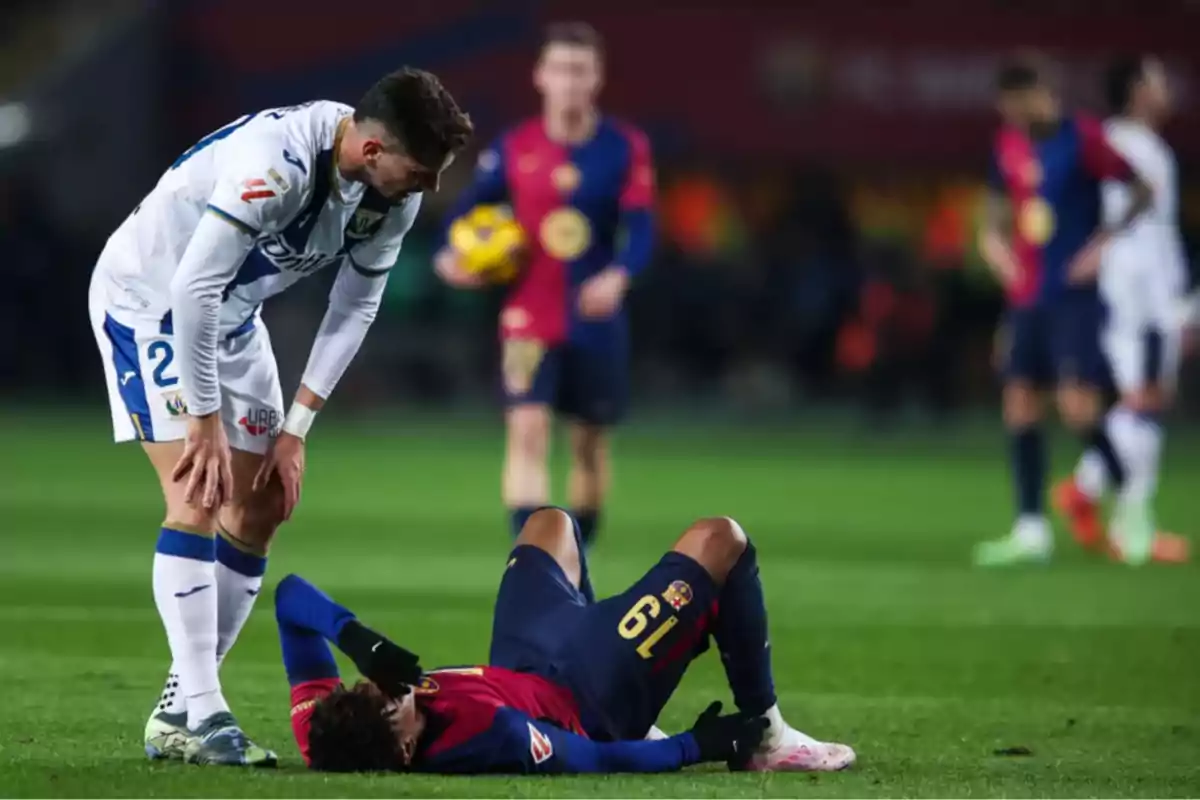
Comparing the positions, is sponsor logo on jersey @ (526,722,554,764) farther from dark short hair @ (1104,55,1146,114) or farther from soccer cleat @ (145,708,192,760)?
dark short hair @ (1104,55,1146,114)

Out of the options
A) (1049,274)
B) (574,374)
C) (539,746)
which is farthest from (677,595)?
(1049,274)

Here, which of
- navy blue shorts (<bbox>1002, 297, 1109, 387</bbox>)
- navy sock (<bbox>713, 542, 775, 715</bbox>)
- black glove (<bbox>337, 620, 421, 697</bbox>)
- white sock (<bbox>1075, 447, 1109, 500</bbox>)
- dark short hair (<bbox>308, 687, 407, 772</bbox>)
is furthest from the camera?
white sock (<bbox>1075, 447, 1109, 500</bbox>)

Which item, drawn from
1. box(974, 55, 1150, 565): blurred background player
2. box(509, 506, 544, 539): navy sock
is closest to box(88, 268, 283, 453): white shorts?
box(509, 506, 544, 539): navy sock

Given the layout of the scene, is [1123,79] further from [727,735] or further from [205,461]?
[205,461]

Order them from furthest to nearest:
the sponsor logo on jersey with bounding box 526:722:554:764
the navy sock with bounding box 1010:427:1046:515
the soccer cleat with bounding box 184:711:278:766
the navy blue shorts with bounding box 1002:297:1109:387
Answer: the navy blue shorts with bounding box 1002:297:1109:387
the navy sock with bounding box 1010:427:1046:515
the soccer cleat with bounding box 184:711:278:766
the sponsor logo on jersey with bounding box 526:722:554:764

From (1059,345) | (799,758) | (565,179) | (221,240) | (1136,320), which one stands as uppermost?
(565,179)

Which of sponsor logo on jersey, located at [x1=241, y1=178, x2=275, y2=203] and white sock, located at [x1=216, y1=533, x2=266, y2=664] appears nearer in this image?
sponsor logo on jersey, located at [x1=241, y1=178, x2=275, y2=203]

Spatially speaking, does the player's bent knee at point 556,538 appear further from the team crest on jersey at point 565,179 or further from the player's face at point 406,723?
the team crest on jersey at point 565,179

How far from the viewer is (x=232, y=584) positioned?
6688 millimetres

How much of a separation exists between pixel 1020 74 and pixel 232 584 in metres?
6.92

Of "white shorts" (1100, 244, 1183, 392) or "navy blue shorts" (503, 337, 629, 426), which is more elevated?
"white shorts" (1100, 244, 1183, 392)

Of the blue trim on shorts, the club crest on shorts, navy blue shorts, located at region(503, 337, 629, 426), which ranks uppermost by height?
navy blue shorts, located at region(503, 337, 629, 426)

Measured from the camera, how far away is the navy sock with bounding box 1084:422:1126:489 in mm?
12484

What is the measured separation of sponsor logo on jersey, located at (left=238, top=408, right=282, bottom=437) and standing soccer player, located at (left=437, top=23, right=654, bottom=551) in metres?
3.79
